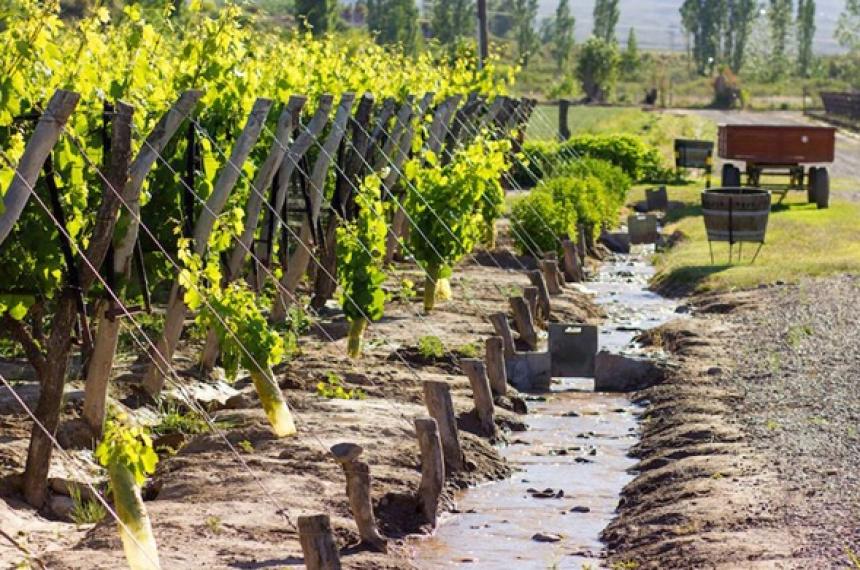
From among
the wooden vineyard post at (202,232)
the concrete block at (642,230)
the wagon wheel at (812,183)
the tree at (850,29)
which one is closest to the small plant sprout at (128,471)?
the wooden vineyard post at (202,232)

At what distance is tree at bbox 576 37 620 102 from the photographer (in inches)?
3514

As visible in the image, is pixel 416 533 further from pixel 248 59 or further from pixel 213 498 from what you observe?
pixel 248 59

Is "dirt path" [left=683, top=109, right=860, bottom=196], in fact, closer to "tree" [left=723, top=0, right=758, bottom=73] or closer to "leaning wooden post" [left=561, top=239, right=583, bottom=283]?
"leaning wooden post" [left=561, top=239, right=583, bottom=283]

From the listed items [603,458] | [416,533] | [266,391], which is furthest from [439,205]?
[416,533]

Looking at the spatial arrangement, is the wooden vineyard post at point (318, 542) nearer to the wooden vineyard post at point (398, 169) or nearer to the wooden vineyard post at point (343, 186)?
the wooden vineyard post at point (343, 186)

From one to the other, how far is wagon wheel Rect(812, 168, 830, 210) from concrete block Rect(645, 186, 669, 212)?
2.56m

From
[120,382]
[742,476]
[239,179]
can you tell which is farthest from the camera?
[239,179]

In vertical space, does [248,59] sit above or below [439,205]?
above

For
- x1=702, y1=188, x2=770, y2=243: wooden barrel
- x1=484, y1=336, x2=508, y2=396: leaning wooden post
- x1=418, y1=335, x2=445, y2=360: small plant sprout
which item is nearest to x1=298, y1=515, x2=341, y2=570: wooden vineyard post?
x1=484, y1=336, x2=508, y2=396: leaning wooden post

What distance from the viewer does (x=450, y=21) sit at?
99.4 metres

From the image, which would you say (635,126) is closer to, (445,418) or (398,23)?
(398,23)

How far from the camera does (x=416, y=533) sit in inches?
441

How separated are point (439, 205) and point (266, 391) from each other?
6617 mm

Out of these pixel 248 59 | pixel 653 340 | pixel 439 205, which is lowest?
pixel 653 340
